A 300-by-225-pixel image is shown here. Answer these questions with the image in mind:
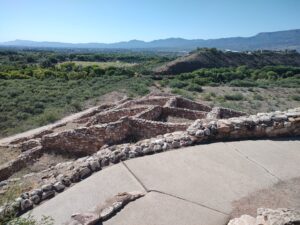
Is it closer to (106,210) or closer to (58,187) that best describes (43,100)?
(58,187)

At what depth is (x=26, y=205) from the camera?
5359 mm

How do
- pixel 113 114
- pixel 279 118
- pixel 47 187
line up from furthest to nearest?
pixel 113 114 → pixel 279 118 → pixel 47 187

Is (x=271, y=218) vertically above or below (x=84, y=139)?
above

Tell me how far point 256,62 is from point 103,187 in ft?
224

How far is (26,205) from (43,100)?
21920mm

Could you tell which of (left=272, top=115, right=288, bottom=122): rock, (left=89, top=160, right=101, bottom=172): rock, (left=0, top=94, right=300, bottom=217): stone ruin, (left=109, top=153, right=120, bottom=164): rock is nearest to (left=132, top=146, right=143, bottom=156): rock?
(left=0, top=94, right=300, bottom=217): stone ruin

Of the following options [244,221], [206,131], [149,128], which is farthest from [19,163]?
[244,221]

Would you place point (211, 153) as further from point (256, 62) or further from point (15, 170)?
point (256, 62)

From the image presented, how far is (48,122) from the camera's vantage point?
19.6m

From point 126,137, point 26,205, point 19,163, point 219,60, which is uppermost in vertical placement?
point 26,205

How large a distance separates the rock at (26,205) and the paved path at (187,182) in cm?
17

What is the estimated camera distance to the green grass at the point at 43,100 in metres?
19.8

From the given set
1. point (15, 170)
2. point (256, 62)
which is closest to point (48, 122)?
point (15, 170)

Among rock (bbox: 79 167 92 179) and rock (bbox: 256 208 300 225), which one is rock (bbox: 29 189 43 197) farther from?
rock (bbox: 256 208 300 225)
